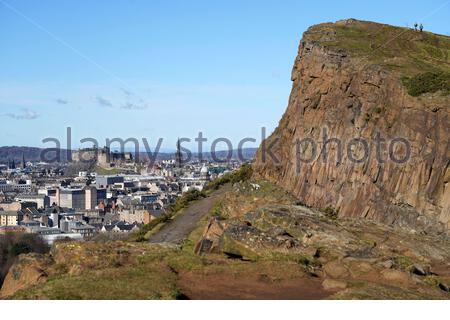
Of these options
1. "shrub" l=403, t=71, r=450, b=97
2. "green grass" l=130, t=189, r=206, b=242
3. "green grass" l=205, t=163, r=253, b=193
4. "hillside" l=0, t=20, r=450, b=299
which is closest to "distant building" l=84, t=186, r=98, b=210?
"green grass" l=205, t=163, r=253, b=193

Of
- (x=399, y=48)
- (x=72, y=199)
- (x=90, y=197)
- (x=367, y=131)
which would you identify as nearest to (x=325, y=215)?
(x=367, y=131)

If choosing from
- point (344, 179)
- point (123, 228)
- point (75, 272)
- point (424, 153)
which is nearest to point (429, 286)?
point (75, 272)

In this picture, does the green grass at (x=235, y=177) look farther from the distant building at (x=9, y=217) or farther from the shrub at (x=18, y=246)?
the distant building at (x=9, y=217)

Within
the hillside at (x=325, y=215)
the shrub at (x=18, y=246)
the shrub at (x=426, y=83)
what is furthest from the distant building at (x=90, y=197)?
the shrub at (x=426, y=83)

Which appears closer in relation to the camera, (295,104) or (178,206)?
(295,104)

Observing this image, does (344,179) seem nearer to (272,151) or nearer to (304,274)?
(272,151)

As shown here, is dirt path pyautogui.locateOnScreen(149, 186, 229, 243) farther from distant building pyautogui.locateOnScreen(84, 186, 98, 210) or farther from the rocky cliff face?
distant building pyautogui.locateOnScreen(84, 186, 98, 210)
